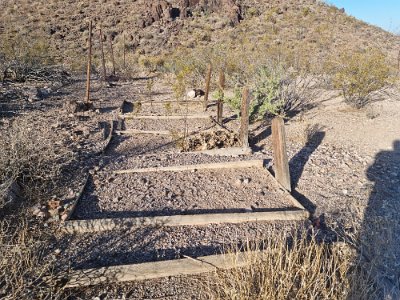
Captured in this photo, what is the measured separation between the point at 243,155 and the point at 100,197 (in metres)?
2.56

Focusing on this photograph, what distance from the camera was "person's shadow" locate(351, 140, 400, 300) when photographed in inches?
106

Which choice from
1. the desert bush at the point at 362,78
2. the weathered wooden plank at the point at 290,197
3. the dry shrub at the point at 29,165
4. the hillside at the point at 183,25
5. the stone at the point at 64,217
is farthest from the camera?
the hillside at the point at 183,25

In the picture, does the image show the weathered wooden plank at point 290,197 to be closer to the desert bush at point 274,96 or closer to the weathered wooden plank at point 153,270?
the weathered wooden plank at point 153,270

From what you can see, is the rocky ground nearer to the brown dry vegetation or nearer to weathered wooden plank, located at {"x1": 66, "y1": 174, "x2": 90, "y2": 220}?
weathered wooden plank, located at {"x1": 66, "y1": 174, "x2": 90, "y2": 220}

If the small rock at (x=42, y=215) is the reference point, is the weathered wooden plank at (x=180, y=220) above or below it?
above

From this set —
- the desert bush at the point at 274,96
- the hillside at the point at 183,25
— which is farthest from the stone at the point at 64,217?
the hillside at the point at 183,25

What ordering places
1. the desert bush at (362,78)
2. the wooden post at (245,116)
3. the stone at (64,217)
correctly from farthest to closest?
the desert bush at (362,78)
the wooden post at (245,116)
the stone at (64,217)

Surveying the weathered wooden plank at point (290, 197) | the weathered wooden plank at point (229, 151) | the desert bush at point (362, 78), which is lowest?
the weathered wooden plank at point (290, 197)

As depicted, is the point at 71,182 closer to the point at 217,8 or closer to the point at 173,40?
the point at 173,40

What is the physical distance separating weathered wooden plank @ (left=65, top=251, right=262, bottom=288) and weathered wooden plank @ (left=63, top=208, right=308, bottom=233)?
0.71 m

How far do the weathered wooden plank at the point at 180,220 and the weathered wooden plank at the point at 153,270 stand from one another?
710mm

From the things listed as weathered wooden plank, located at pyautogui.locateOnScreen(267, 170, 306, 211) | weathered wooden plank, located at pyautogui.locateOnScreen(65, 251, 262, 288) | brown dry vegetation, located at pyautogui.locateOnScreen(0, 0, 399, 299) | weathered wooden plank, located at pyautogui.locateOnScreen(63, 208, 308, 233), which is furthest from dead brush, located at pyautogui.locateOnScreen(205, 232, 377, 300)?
weathered wooden plank, located at pyautogui.locateOnScreen(267, 170, 306, 211)

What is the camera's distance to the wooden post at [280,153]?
402 cm

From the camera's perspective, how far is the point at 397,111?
26.9 ft
